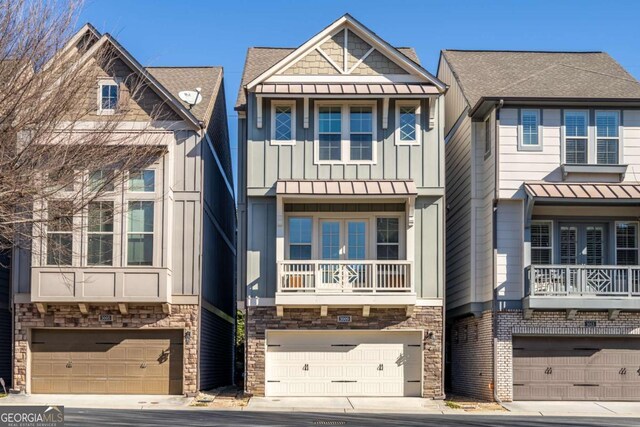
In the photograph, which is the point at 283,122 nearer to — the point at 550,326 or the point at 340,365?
the point at 340,365

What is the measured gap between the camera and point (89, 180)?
766 inches

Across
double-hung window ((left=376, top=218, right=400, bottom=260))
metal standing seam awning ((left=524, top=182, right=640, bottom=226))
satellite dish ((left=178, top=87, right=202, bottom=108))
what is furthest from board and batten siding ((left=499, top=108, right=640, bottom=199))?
satellite dish ((left=178, top=87, right=202, bottom=108))

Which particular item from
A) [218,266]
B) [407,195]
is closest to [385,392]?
[407,195]

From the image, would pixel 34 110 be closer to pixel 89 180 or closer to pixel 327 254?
pixel 89 180

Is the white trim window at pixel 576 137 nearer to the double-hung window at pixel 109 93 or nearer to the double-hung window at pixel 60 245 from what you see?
the double-hung window at pixel 109 93

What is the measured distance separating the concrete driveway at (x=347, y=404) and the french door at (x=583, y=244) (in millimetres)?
5401

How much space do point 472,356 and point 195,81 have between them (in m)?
11.8

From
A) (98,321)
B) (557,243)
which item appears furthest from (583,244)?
(98,321)

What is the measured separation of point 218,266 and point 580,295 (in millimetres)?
11613

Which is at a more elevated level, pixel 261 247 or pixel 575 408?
pixel 261 247

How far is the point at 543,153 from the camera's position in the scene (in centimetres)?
2591

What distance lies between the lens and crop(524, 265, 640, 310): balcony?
2514 cm

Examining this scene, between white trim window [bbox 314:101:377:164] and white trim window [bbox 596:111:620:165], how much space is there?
6.08 meters

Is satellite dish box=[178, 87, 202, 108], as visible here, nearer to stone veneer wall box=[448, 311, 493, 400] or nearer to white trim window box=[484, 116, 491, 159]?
white trim window box=[484, 116, 491, 159]
